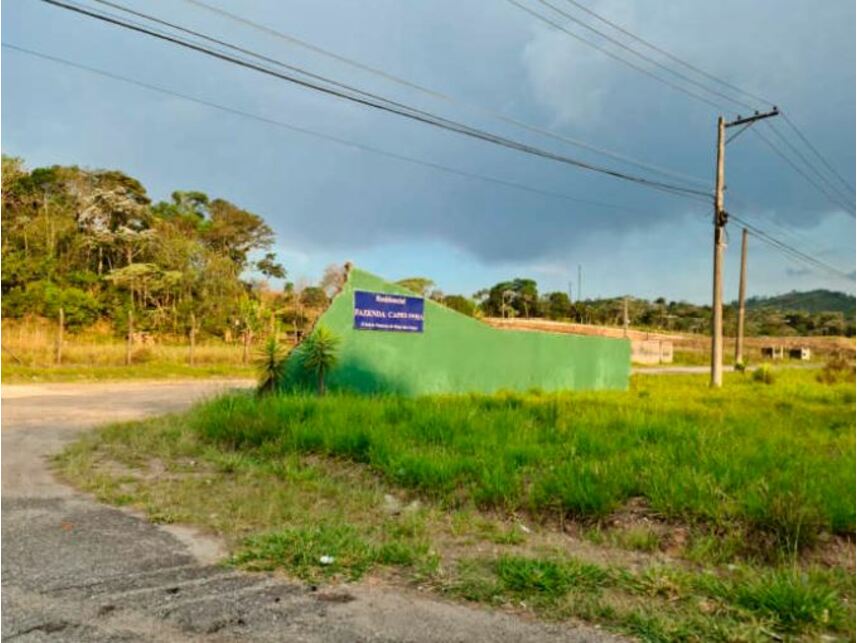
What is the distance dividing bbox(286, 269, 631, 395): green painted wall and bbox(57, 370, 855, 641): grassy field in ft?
8.49

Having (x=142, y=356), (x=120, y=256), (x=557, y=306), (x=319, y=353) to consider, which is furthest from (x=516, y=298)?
(x=319, y=353)

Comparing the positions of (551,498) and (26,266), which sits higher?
(26,266)

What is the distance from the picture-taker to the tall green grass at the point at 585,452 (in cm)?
460

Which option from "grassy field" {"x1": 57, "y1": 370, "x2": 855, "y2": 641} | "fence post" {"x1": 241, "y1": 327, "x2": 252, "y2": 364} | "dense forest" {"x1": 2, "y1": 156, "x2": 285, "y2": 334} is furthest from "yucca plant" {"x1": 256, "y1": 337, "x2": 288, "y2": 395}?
"dense forest" {"x1": 2, "y1": 156, "x2": 285, "y2": 334}

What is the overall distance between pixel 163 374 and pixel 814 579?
63.3 ft

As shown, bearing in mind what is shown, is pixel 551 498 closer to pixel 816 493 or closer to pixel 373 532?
pixel 373 532

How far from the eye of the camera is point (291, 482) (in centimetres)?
601

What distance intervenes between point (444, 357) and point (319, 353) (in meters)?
3.09

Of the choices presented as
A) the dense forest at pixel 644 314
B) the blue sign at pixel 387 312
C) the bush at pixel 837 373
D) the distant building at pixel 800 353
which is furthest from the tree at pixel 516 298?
the blue sign at pixel 387 312

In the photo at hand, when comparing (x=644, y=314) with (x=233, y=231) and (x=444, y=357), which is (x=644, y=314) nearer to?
(x=233, y=231)

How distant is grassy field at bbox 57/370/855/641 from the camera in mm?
3459

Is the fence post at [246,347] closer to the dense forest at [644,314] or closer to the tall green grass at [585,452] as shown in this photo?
the tall green grass at [585,452]

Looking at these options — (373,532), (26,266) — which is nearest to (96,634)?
(373,532)

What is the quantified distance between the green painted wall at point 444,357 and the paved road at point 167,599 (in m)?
6.08
